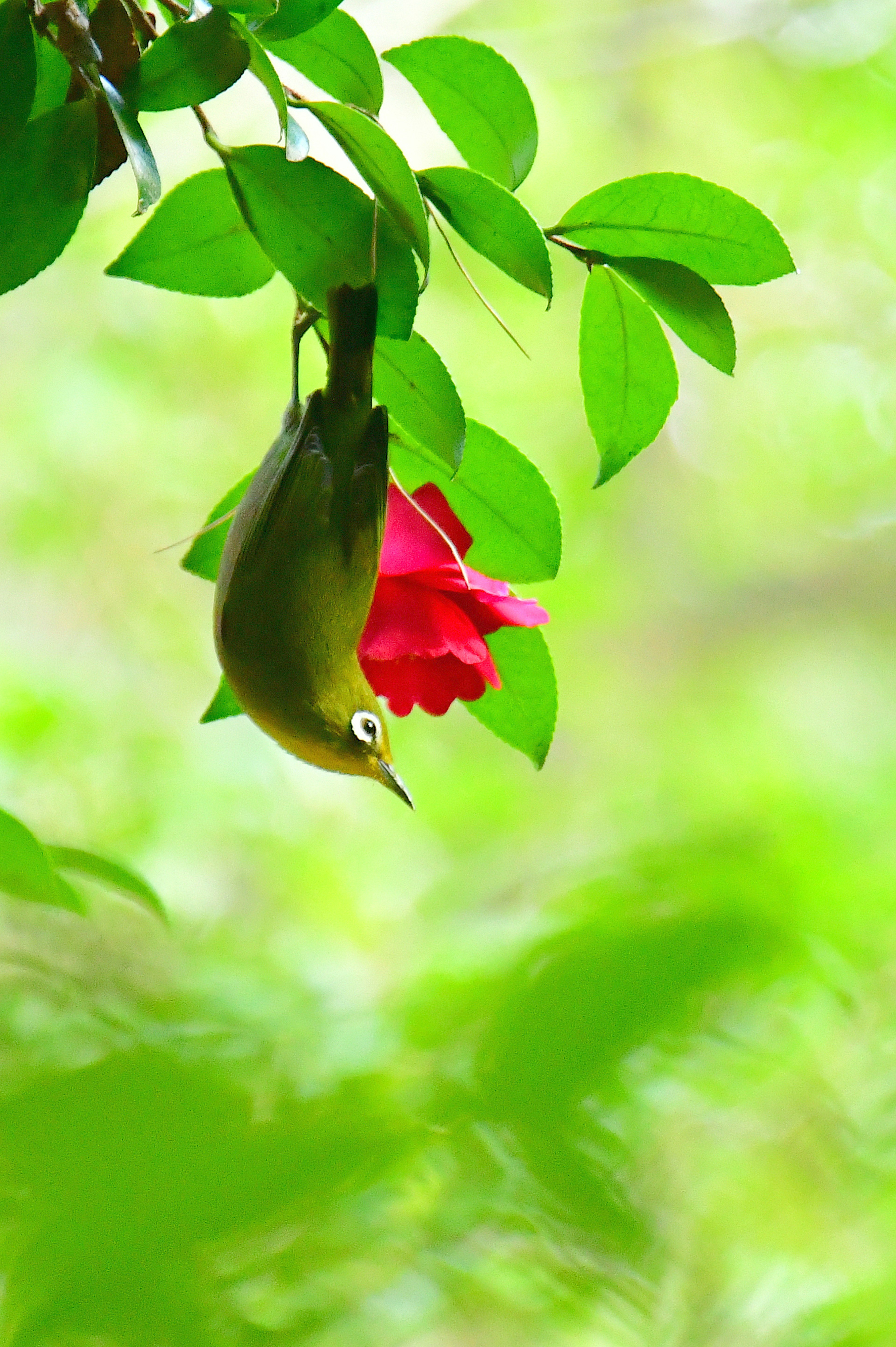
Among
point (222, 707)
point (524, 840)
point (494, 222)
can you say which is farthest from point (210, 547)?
point (524, 840)

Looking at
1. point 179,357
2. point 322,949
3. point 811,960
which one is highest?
point 179,357

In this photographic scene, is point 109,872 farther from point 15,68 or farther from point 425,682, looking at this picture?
point 15,68

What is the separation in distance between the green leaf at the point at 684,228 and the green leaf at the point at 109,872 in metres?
0.29

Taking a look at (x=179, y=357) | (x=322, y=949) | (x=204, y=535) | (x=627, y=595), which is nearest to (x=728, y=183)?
(x=627, y=595)

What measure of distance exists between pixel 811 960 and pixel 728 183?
1.53 m

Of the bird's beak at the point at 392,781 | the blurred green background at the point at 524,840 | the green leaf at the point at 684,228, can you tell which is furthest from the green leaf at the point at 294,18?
the blurred green background at the point at 524,840

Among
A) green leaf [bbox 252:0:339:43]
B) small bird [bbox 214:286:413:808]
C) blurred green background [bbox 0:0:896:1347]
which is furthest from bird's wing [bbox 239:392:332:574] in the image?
blurred green background [bbox 0:0:896:1347]

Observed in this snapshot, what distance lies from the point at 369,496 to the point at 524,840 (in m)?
1.47

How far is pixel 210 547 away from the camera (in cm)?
45

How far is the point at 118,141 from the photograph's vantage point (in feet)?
1.25

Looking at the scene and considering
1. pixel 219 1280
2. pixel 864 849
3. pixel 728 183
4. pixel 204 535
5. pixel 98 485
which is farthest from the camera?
pixel 728 183

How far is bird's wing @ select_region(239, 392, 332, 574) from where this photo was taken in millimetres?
343

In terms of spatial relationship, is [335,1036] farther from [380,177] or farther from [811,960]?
[380,177]

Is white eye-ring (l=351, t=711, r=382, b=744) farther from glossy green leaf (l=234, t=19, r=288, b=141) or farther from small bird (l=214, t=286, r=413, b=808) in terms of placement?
glossy green leaf (l=234, t=19, r=288, b=141)
